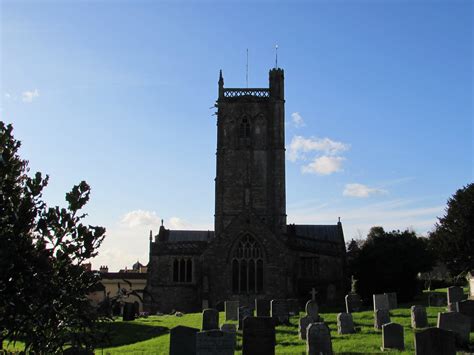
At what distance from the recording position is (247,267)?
133 feet

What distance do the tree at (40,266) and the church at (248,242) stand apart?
31.6m

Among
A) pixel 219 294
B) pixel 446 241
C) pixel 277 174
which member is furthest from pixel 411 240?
pixel 219 294

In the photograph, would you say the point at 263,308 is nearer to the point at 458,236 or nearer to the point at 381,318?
the point at 381,318

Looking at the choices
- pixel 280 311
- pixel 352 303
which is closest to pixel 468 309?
pixel 280 311

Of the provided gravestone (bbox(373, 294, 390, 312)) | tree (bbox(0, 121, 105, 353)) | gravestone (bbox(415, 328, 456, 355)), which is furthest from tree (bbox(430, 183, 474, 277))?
tree (bbox(0, 121, 105, 353))

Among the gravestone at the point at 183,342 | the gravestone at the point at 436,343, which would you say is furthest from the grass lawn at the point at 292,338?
the gravestone at the point at 436,343

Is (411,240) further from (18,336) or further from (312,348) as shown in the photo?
(18,336)

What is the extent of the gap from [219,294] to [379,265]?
12.1 m

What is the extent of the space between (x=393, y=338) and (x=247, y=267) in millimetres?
25397

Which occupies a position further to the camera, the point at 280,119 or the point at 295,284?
the point at 280,119

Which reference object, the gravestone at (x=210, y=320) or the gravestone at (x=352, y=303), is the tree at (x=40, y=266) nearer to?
the gravestone at (x=210, y=320)

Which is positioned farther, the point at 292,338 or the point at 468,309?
the point at 292,338

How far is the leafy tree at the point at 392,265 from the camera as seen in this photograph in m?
41.8

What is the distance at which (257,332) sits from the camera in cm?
1298
